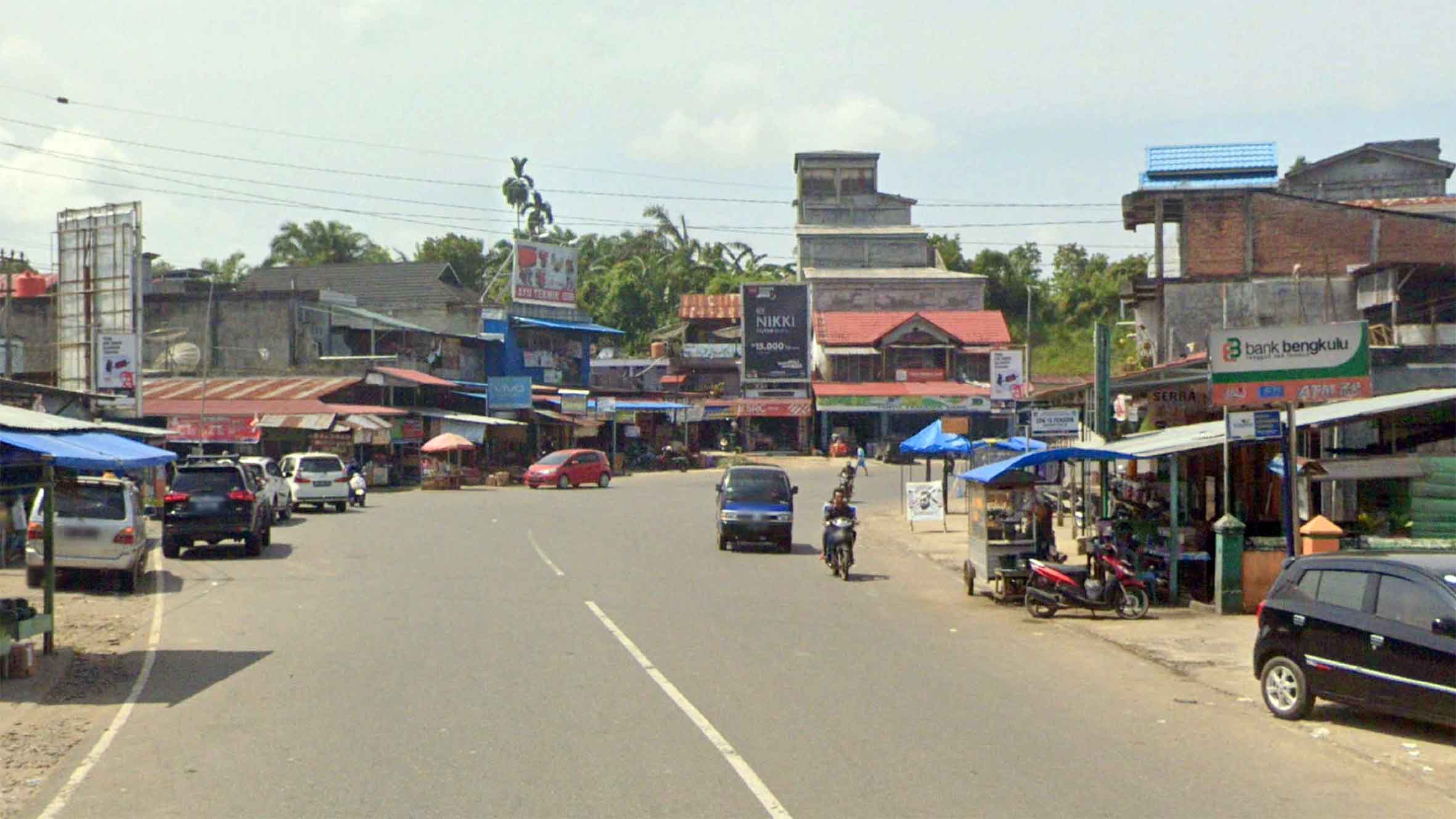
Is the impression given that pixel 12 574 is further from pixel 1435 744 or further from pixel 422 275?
pixel 422 275

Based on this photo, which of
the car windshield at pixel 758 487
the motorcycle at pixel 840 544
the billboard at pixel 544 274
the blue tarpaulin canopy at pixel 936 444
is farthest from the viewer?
the billboard at pixel 544 274

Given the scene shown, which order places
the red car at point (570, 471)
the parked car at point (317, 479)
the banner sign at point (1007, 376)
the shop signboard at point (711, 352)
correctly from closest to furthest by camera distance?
the banner sign at point (1007, 376)
the parked car at point (317, 479)
the red car at point (570, 471)
the shop signboard at point (711, 352)

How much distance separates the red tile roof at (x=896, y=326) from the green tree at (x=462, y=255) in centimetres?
2808

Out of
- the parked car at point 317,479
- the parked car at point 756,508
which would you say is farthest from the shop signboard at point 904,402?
the parked car at point 756,508

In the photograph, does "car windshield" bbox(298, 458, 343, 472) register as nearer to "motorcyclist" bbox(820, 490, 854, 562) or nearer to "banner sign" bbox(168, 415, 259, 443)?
"banner sign" bbox(168, 415, 259, 443)

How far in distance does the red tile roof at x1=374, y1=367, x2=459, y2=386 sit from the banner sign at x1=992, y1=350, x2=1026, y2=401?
3018cm

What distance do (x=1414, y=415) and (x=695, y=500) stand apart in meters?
27.8

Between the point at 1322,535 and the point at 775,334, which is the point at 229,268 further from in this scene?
the point at 1322,535

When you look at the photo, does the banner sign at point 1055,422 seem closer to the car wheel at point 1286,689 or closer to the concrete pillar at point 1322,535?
the concrete pillar at point 1322,535

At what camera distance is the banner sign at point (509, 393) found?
6456 cm

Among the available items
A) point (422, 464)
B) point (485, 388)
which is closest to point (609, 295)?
point (485, 388)

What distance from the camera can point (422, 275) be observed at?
76.3 meters

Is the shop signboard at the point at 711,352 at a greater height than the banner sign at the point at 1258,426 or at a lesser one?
greater

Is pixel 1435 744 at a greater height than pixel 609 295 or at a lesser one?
lesser
